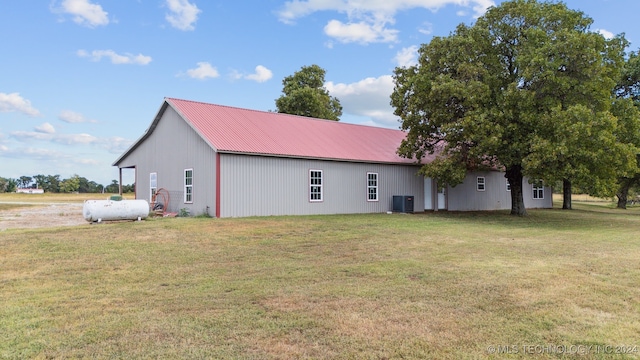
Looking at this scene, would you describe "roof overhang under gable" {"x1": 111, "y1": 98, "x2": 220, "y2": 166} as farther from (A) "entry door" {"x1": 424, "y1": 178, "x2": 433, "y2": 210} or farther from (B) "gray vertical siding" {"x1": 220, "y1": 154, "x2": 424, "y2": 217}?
(A) "entry door" {"x1": 424, "y1": 178, "x2": 433, "y2": 210}

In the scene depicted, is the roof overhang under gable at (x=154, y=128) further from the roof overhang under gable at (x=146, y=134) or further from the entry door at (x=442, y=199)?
the entry door at (x=442, y=199)

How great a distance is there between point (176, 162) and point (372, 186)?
9630 millimetres

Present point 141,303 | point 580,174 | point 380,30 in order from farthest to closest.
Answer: point 380,30 < point 580,174 < point 141,303

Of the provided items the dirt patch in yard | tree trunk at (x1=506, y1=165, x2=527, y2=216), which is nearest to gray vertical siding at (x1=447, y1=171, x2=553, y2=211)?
tree trunk at (x1=506, y1=165, x2=527, y2=216)

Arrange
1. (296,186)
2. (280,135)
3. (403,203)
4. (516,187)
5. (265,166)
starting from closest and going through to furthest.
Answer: (265,166) < (296,186) < (280,135) < (403,203) < (516,187)

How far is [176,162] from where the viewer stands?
2012cm

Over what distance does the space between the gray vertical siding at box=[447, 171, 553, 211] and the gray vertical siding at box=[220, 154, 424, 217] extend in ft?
13.0

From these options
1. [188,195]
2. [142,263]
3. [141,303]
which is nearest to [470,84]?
[188,195]

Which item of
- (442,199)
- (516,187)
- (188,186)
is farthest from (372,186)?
(188,186)

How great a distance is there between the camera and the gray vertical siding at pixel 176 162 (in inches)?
701

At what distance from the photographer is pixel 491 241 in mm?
12055

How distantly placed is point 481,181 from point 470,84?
11.3 m

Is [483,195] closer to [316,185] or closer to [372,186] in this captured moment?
[372,186]

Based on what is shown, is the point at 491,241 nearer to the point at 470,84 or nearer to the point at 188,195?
the point at 470,84
